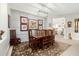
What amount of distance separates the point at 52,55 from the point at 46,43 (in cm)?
24

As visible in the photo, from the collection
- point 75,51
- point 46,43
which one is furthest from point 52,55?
point 75,51

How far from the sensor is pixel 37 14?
1.92 m

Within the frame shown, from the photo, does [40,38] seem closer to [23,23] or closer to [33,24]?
[33,24]

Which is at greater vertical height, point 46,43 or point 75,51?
point 46,43

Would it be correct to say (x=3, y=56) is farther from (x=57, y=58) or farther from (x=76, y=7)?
(x=76, y=7)

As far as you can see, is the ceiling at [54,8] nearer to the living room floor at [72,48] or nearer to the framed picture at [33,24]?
the framed picture at [33,24]

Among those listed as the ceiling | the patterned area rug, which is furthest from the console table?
the ceiling

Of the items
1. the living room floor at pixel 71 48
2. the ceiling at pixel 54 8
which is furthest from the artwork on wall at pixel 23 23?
the living room floor at pixel 71 48

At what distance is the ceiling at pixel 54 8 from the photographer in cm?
186

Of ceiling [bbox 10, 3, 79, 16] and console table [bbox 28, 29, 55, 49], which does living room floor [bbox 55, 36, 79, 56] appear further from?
ceiling [bbox 10, 3, 79, 16]

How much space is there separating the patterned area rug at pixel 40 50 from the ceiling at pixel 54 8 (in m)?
0.58

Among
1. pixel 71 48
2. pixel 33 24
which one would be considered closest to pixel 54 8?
pixel 33 24

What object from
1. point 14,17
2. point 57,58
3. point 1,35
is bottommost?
point 57,58

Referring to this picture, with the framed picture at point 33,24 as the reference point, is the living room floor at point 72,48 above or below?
below
